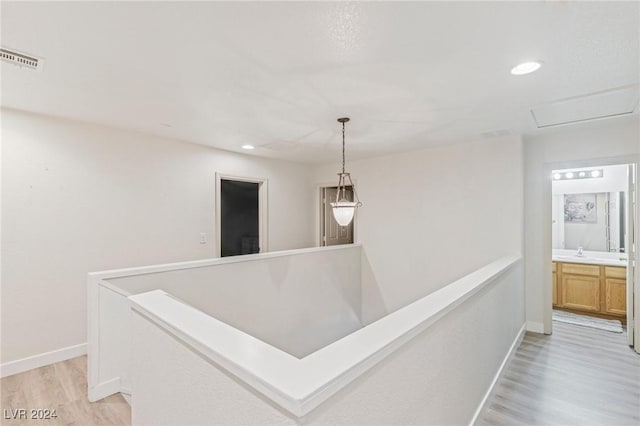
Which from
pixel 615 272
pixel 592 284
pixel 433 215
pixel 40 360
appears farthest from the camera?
pixel 433 215

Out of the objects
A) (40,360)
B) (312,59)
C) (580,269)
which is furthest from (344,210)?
(580,269)

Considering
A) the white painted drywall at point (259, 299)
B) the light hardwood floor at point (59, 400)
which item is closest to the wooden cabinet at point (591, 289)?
the white painted drywall at point (259, 299)

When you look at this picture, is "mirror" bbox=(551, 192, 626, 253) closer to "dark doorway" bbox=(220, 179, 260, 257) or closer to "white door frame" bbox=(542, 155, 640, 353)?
"white door frame" bbox=(542, 155, 640, 353)

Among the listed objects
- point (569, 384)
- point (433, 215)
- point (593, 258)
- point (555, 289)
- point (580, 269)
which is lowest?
point (569, 384)

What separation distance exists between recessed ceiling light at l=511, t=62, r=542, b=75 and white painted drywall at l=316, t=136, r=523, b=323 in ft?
6.14

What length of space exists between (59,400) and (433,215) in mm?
4422

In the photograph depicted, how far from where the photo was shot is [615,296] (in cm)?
406

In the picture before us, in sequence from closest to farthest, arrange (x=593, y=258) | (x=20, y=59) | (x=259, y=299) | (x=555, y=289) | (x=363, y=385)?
(x=363, y=385)
(x=20, y=59)
(x=259, y=299)
(x=593, y=258)
(x=555, y=289)

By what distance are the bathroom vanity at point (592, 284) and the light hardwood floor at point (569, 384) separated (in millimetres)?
643

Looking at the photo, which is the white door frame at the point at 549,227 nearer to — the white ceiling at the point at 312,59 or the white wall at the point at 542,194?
the white wall at the point at 542,194

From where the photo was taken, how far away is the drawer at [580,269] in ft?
13.7

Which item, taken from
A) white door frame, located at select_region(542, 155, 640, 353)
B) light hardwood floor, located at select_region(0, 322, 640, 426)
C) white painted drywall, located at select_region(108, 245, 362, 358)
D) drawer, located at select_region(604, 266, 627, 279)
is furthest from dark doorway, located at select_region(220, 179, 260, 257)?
drawer, located at select_region(604, 266, 627, 279)

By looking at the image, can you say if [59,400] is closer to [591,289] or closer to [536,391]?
[536,391]

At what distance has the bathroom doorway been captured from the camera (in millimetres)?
4078
